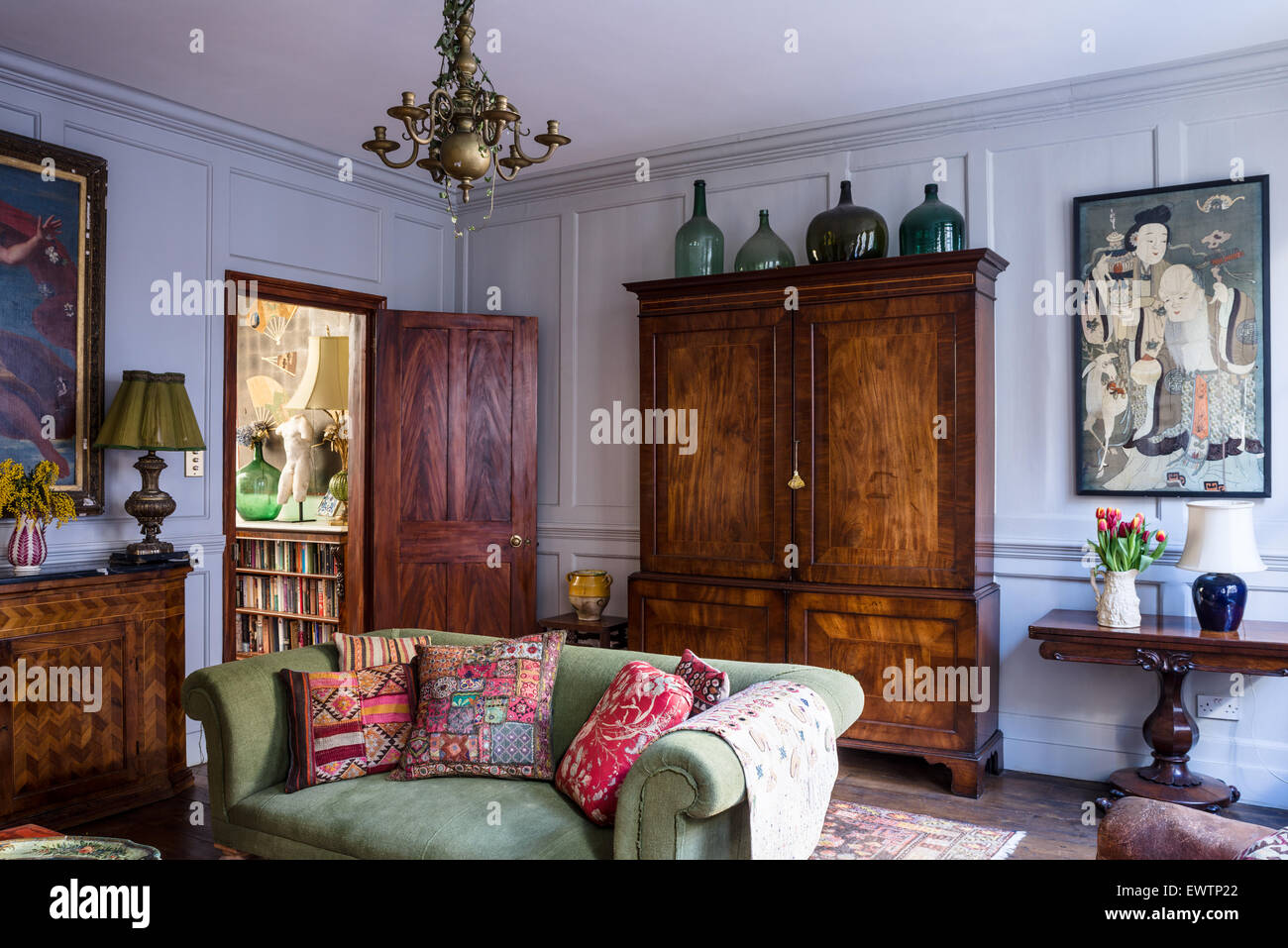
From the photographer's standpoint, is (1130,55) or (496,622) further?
(496,622)

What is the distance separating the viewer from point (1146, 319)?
3.82 meters

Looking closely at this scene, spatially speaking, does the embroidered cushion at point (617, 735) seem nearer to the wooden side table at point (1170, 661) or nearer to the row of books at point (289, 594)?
Answer: the wooden side table at point (1170, 661)

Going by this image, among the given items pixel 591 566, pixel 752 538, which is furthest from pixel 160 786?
pixel 752 538

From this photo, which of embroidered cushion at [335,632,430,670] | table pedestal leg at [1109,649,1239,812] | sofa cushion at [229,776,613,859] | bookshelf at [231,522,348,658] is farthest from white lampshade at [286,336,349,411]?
table pedestal leg at [1109,649,1239,812]

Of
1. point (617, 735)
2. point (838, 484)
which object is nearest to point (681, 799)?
point (617, 735)

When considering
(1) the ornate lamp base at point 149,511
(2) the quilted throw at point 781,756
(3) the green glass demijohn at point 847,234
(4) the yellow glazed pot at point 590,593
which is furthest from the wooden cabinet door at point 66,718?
(3) the green glass demijohn at point 847,234

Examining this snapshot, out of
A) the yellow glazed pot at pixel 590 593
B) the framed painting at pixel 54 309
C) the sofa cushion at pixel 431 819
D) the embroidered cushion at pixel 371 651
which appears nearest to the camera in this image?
the sofa cushion at pixel 431 819

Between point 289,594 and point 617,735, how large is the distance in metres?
4.15

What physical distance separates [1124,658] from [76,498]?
4065 millimetres

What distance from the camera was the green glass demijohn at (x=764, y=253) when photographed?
4320mm

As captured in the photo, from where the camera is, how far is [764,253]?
4.34 m

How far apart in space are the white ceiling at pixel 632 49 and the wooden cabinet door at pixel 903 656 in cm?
215

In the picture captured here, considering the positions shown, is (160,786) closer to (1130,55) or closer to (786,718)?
(786,718)
